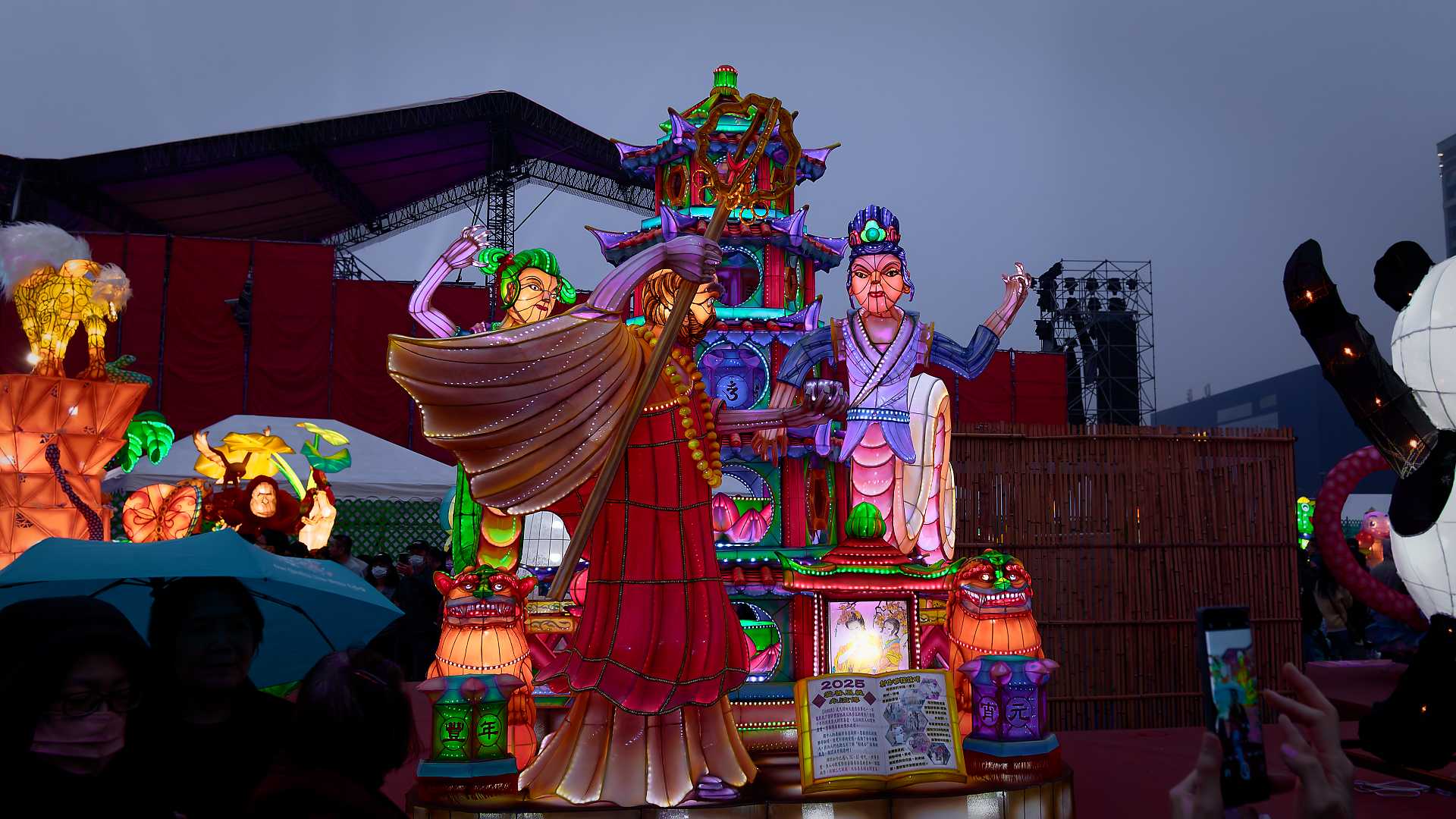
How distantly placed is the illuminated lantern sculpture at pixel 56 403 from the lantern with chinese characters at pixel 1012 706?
697 centimetres

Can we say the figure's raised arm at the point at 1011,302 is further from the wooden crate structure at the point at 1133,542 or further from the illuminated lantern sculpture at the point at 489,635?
the illuminated lantern sculpture at the point at 489,635

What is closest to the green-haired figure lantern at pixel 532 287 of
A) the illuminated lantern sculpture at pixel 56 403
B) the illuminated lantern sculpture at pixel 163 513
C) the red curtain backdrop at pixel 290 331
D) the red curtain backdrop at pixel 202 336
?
the illuminated lantern sculpture at pixel 56 403

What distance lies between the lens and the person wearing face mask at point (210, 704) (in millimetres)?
2504

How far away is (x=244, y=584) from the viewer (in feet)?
10.1

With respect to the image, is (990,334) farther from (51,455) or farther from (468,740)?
(51,455)

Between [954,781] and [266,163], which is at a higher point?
[266,163]

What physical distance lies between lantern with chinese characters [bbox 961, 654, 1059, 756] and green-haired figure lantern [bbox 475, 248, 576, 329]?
2.96 meters

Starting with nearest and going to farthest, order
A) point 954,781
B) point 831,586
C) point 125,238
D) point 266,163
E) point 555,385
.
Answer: point 555,385 < point 954,781 < point 831,586 < point 125,238 < point 266,163

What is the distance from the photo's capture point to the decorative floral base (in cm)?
809

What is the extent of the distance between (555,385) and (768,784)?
208cm

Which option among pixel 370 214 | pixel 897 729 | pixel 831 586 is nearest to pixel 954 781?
pixel 897 729

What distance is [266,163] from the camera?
1944 cm

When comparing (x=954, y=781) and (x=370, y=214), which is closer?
(x=954, y=781)

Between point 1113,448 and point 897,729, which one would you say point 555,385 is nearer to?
point 897,729
